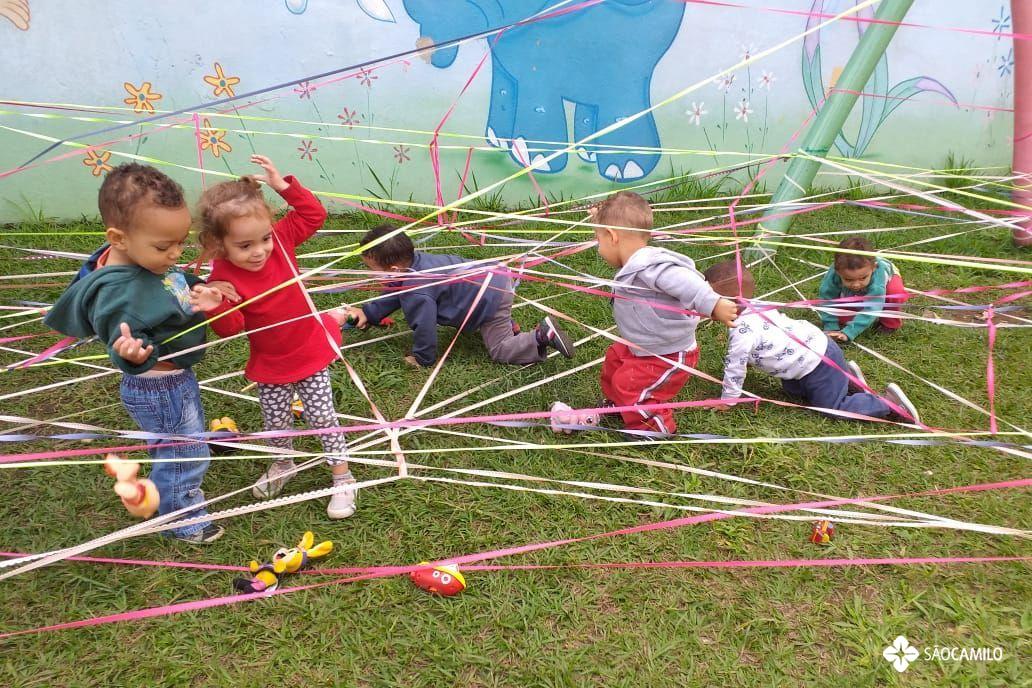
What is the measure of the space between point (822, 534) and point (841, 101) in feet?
10.4

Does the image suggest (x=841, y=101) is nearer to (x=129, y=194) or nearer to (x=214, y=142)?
(x=129, y=194)

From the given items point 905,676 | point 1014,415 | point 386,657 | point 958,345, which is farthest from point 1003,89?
point 386,657

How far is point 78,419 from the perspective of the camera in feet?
11.9

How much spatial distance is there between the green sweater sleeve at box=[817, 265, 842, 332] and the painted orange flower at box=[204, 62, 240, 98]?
186 inches

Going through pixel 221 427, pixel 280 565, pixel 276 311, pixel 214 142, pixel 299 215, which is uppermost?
pixel 214 142

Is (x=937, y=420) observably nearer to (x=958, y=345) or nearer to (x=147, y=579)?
(x=958, y=345)

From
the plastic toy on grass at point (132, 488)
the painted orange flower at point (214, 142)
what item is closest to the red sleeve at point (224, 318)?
the plastic toy on grass at point (132, 488)

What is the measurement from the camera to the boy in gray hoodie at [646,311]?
309 cm

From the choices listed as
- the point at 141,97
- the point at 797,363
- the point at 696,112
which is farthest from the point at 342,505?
the point at 696,112

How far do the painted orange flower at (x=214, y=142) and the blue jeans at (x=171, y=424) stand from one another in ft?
12.4

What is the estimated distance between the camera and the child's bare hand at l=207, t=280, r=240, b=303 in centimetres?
→ 261

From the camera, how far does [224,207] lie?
2508mm

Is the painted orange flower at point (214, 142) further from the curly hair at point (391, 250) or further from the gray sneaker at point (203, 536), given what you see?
the gray sneaker at point (203, 536)

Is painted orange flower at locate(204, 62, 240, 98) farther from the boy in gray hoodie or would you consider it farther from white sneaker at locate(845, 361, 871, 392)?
white sneaker at locate(845, 361, 871, 392)
